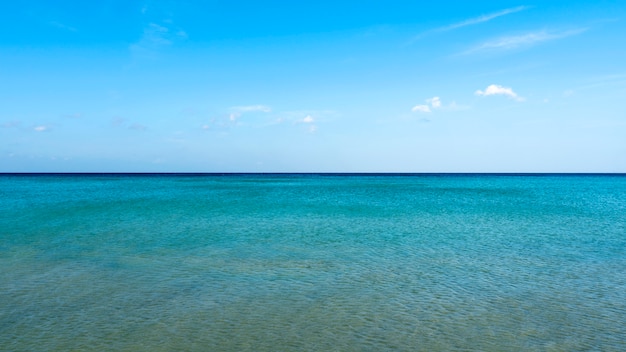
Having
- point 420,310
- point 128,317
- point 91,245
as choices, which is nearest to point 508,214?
point 420,310

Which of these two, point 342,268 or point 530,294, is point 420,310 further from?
point 342,268

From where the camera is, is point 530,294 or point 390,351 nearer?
point 390,351

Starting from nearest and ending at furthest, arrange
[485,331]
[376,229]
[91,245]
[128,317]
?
1. [485,331]
2. [128,317]
3. [91,245]
4. [376,229]

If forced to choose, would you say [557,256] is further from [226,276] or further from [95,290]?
[95,290]

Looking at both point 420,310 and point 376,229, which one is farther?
point 376,229

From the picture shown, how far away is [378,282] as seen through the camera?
10.4m

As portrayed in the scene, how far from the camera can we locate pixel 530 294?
9.45 m

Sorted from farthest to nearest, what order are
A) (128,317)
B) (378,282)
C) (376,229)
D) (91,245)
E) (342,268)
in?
(376,229), (91,245), (342,268), (378,282), (128,317)

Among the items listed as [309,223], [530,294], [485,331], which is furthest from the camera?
[309,223]

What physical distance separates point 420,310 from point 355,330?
168 cm

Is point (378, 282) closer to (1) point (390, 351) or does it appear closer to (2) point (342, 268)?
(2) point (342, 268)

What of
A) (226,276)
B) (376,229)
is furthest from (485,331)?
(376,229)

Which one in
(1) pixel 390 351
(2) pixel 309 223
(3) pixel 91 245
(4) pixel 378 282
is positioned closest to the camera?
(1) pixel 390 351

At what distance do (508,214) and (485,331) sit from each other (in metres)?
21.8
